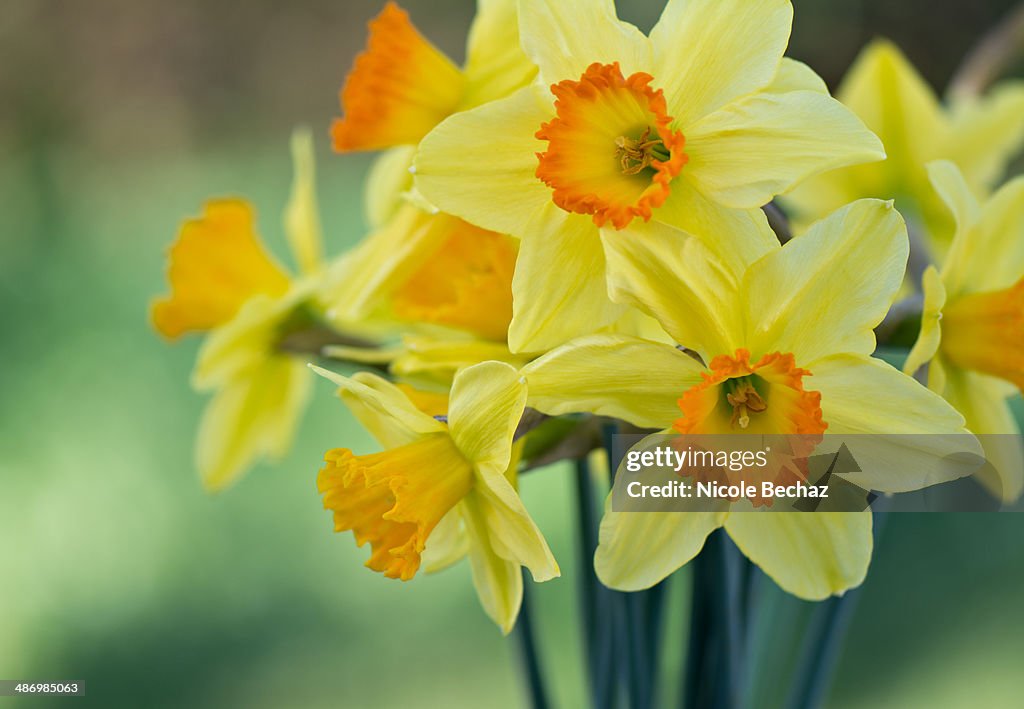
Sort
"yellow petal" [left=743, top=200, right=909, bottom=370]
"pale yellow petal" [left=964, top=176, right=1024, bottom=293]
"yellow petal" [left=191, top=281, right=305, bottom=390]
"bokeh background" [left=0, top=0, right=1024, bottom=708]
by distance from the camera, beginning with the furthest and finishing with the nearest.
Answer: "bokeh background" [left=0, top=0, right=1024, bottom=708]
"yellow petal" [left=191, top=281, right=305, bottom=390]
"pale yellow petal" [left=964, top=176, right=1024, bottom=293]
"yellow petal" [left=743, top=200, right=909, bottom=370]

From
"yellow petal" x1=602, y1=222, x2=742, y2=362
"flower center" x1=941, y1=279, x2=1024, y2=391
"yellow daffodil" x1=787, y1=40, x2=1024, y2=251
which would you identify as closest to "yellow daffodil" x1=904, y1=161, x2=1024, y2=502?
"flower center" x1=941, y1=279, x2=1024, y2=391

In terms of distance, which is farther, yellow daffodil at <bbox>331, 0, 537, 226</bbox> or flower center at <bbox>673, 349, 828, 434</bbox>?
yellow daffodil at <bbox>331, 0, 537, 226</bbox>

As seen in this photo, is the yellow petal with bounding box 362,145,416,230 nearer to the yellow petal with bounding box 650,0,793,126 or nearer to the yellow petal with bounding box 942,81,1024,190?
the yellow petal with bounding box 650,0,793,126

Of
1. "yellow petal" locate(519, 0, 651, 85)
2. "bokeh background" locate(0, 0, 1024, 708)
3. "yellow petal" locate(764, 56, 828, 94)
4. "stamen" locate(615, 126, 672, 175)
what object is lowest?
"bokeh background" locate(0, 0, 1024, 708)

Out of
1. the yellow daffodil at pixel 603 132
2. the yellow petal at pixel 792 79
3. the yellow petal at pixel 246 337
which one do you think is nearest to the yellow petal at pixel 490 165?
the yellow daffodil at pixel 603 132

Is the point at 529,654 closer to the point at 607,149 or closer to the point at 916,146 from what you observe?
the point at 607,149

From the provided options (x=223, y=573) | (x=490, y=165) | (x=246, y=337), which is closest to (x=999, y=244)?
(x=490, y=165)
